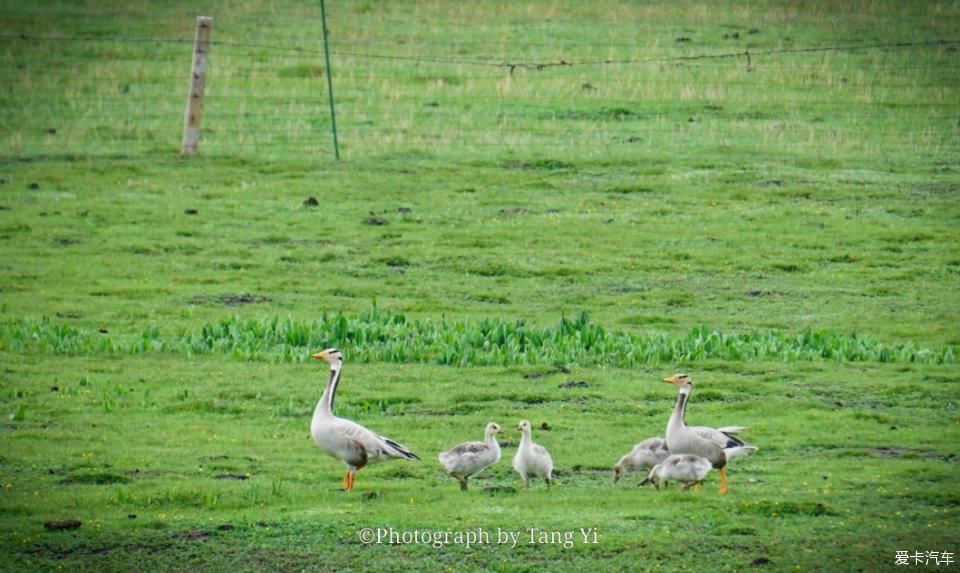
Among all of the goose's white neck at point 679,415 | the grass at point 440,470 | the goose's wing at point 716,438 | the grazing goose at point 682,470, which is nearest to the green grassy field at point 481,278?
the grass at point 440,470

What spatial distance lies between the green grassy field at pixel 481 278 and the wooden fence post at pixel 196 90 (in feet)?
2.08

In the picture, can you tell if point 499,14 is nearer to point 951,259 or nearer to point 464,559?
point 951,259

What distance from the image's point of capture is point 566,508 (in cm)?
1277

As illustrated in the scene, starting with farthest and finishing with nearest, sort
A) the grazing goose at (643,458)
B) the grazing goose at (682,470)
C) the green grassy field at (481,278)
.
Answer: the grazing goose at (643,458)
the grazing goose at (682,470)
the green grassy field at (481,278)

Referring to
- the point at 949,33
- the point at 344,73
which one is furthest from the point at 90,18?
the point at 949,33

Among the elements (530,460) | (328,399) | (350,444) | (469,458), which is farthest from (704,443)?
(328,399)

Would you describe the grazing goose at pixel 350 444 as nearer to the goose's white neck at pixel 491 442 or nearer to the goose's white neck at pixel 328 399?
the goose's white neck at pixel 328 399

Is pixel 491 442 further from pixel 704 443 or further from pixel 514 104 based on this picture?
pixel 514 104

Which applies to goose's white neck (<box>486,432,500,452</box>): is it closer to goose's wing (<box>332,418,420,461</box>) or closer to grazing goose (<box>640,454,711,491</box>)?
goose's wing (<box>332,418,420,461</box>)

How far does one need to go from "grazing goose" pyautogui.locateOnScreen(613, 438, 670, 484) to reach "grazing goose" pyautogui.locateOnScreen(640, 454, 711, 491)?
0.37 meters

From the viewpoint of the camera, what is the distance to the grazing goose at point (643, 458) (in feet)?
44.5

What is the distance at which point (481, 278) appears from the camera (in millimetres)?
24859

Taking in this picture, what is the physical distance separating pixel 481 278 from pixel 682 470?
12.2 m

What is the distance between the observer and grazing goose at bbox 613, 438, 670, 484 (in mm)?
13578
